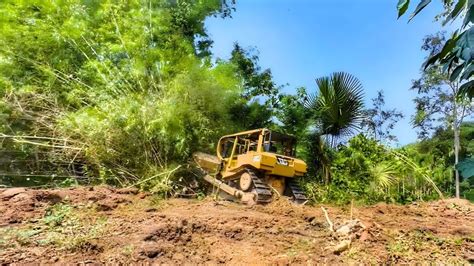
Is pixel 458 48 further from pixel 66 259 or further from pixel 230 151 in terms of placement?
pixel 230 151

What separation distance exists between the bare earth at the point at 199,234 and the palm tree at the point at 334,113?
405cm

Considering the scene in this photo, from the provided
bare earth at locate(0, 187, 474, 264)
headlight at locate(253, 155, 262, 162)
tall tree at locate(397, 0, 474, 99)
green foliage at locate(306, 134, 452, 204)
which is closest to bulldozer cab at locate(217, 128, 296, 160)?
headlight at locate(253, 155, 262, 162)

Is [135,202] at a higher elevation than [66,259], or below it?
higher

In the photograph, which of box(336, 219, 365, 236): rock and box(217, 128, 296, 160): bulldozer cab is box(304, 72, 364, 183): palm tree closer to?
box(217, 128, 296, 160): bulldozer cab

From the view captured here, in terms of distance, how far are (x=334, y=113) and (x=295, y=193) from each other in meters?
3.34

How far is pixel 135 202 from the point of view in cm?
609

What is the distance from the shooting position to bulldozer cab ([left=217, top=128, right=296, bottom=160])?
723 cm

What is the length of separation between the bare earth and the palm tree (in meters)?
4.05

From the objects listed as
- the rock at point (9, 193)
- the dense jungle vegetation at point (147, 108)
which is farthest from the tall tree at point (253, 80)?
the rock at point (9, 193)

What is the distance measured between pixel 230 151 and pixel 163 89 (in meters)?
1.78

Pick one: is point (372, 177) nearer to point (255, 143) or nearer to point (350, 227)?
point (255, 143)

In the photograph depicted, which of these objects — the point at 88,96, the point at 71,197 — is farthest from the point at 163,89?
the point at 71,197

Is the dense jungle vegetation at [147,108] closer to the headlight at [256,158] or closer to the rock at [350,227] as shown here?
the headlight at [256,158]

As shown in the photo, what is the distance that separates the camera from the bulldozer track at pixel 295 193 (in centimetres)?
725
